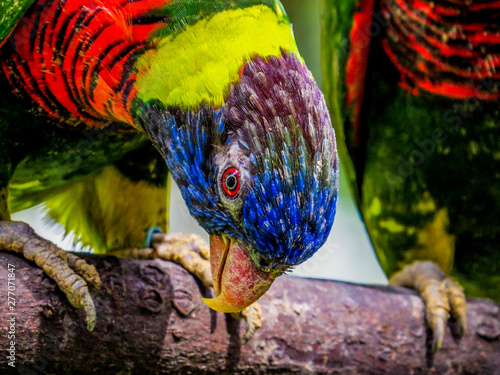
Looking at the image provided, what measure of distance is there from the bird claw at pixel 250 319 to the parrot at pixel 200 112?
24 cm

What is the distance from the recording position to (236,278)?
199cm

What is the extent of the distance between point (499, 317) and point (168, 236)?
176 centimetres

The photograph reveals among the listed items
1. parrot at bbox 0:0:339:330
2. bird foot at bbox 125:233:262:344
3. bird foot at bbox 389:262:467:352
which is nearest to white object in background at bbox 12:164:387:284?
bird foot at bbox 389:262:467:352

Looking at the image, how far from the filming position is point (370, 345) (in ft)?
8.81

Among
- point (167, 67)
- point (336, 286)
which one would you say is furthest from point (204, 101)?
point (336, 286)

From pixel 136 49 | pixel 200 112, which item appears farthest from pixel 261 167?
pixel 136 49

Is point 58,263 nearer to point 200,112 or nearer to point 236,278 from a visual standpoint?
point 236,278

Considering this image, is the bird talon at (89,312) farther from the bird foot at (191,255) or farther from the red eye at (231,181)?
the red eye at (231,181)

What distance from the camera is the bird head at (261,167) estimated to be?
1793 millimetres

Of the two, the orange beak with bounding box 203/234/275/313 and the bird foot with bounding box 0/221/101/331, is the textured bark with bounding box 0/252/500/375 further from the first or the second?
the orange beak with bounding box 203/234/275/313

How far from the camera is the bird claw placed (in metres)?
2.46

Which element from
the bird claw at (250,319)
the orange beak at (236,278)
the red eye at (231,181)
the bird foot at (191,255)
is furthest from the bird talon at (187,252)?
the red eye at (231,181)

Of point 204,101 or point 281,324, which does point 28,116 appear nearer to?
point 204,101

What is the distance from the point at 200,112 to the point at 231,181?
0.84ft
